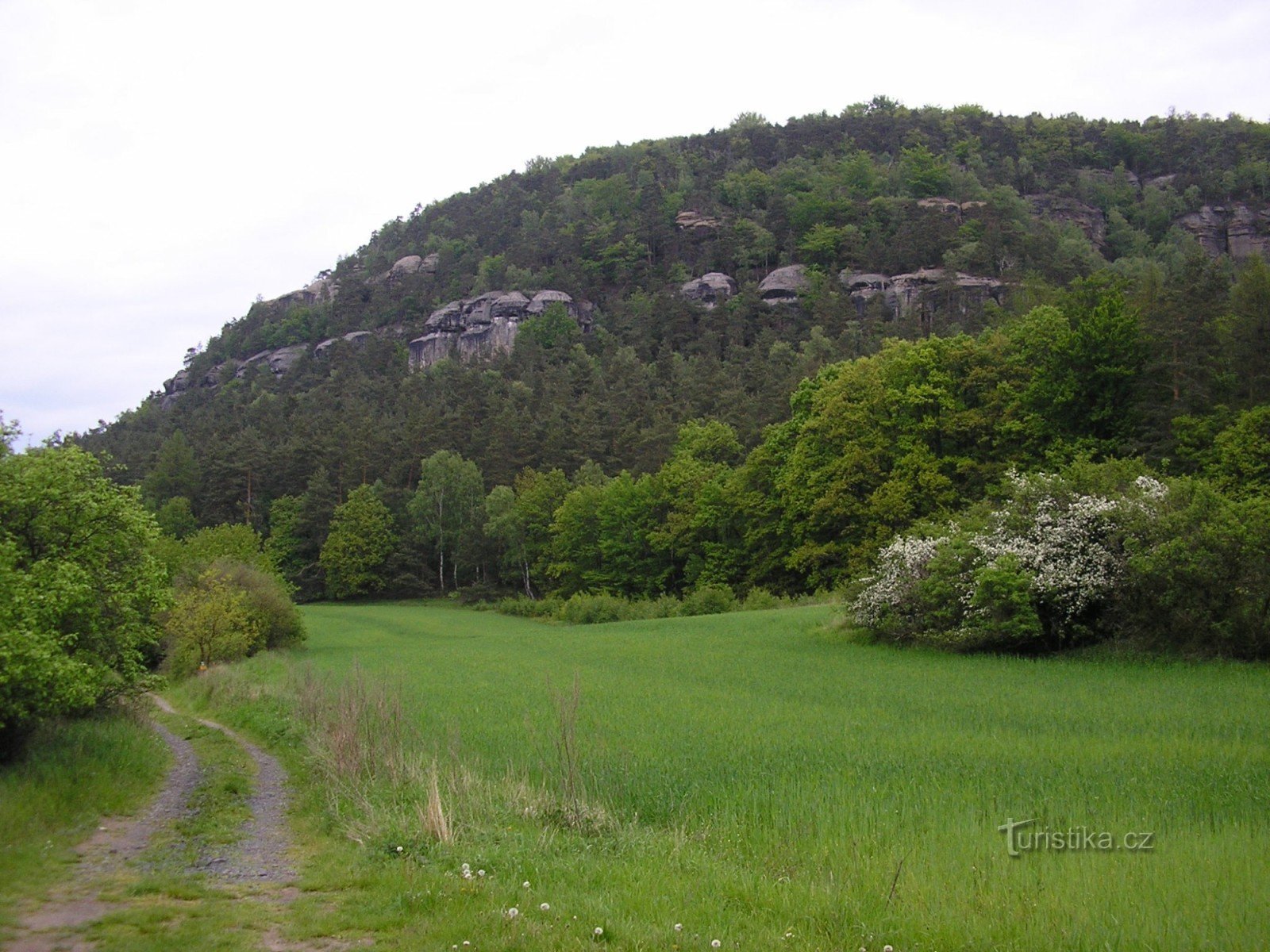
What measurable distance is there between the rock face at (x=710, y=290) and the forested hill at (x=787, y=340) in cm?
49

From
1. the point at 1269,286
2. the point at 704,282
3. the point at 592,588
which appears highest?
the point at 704,282

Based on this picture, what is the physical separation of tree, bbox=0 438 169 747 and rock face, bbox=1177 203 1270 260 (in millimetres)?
159866

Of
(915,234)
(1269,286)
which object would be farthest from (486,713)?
(915,234)

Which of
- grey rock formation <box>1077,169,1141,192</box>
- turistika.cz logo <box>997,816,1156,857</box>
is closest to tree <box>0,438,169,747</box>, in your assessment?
turistika.cz logo <box>997,816,1156,857</box>

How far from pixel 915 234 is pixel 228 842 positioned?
133 metres

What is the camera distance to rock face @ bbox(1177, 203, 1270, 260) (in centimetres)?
13962

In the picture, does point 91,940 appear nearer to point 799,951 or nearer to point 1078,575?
point 799,951

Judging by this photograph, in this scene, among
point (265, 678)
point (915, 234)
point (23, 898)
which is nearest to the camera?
point (23, 898)

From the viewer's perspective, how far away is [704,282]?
486 feet

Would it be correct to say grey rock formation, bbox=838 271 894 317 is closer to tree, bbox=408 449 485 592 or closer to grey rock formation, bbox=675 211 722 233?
grey rock formation, bbox=675 211 722 233

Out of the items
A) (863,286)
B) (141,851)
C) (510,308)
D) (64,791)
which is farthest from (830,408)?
(510,308)

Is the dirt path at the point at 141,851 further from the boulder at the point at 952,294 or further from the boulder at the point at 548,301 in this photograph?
the boulder at the point at 548,301

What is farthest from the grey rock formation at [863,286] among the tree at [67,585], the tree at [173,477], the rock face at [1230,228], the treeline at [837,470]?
the tree at [67,585]

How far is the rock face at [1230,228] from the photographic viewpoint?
139625 mm
